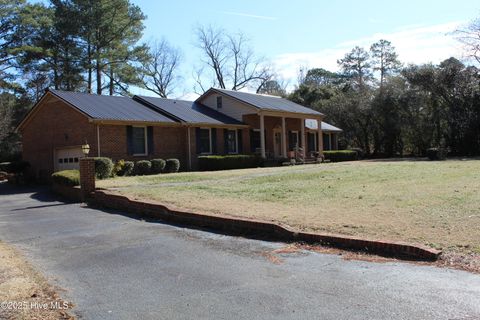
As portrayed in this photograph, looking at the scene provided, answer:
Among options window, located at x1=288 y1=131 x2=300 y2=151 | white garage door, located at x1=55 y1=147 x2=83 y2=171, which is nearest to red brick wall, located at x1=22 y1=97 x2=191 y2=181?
white garage door, located at x1=55 y1=147 x2=83 y2=171

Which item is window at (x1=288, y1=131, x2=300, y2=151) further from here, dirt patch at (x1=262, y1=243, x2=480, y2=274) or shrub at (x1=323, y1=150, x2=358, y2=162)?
dirt patch at (x1=262, y1=243, x2=480, y2=274)

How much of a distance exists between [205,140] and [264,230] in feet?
67.6

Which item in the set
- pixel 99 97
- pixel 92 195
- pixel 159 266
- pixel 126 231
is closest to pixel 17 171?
pixel 99 97

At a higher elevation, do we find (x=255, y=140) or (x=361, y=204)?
(x=255, y=140)

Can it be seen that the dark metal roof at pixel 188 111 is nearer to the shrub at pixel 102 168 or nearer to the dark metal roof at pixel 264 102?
the dark metal roof at pixel 264 102

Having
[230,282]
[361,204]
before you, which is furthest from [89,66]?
[230,282]

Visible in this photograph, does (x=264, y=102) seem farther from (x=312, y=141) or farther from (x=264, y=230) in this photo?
(x=264, y=230)

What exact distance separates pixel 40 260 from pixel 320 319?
477 centimetres

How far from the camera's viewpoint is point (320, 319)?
442 cm

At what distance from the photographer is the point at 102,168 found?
65.8 ft

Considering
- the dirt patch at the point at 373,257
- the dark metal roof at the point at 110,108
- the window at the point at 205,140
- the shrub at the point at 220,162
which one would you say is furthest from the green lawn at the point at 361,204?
the window at the point at 205,140

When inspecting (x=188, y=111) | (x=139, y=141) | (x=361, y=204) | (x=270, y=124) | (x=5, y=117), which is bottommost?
(x=361, y=204)

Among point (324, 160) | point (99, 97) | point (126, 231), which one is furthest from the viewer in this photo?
point (324, 160)

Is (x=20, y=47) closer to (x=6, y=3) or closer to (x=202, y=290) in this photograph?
(x=6, y=3)
